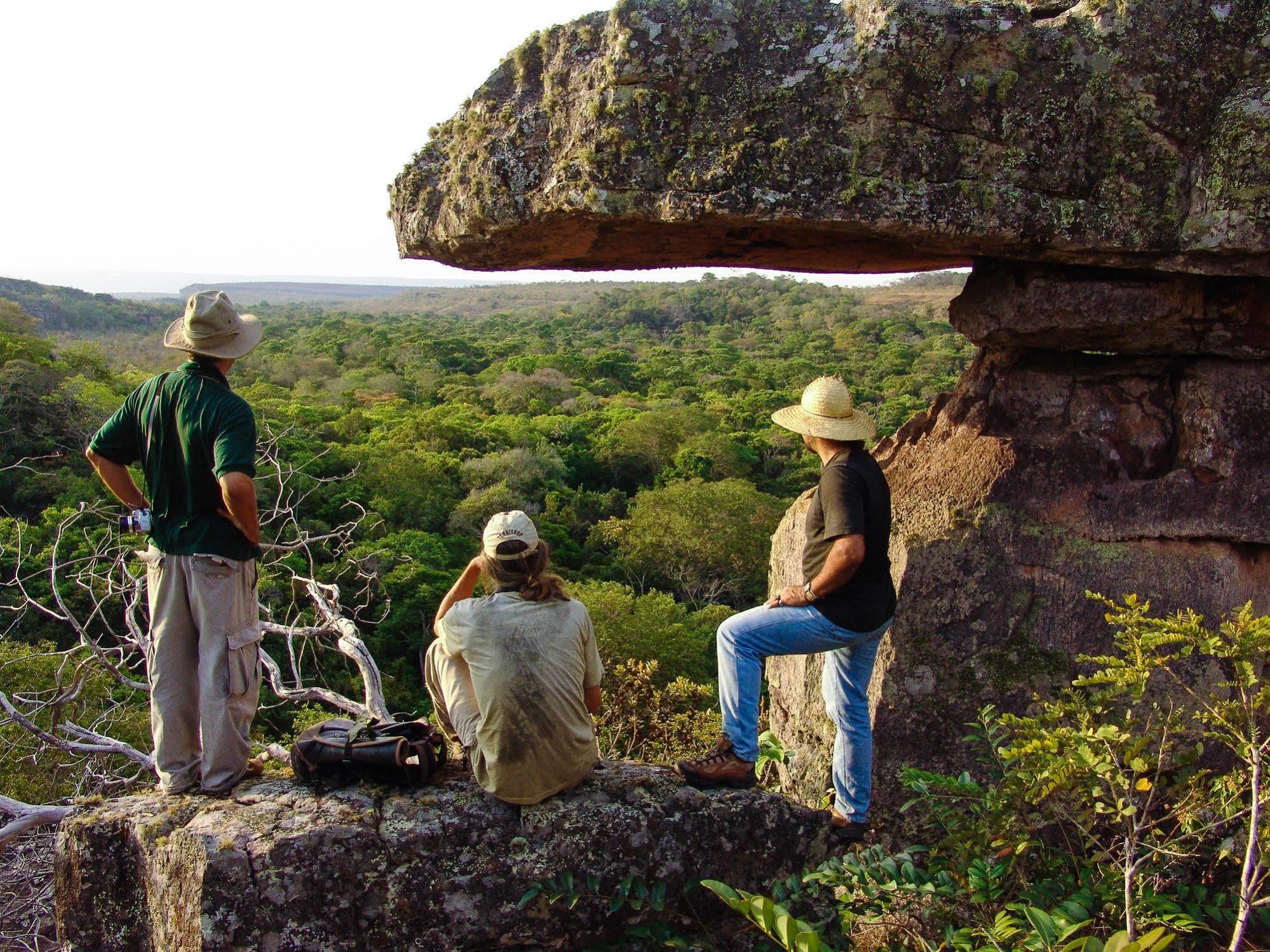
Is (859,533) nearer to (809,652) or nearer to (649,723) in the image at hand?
(809,652)

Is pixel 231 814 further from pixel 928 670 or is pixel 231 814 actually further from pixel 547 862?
pixel 928 670

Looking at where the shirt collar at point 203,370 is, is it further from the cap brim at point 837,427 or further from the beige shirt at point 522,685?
the cap brim at point 837,427

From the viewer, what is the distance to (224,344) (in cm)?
364

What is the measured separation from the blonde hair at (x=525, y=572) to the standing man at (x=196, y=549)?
31.7 inches

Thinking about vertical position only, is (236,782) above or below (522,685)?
below

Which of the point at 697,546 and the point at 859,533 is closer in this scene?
the point at 859,533

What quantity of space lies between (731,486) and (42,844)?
21.0 m

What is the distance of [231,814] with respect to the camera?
346 cm

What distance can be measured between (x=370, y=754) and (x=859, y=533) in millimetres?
1797

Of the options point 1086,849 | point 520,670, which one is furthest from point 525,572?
point 1086,849

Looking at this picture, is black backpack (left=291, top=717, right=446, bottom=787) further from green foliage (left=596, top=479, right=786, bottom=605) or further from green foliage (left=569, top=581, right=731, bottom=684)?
green foliage (left=596, top=479, right=786, bottom=605)

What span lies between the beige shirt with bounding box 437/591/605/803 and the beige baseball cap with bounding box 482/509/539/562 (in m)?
0.14

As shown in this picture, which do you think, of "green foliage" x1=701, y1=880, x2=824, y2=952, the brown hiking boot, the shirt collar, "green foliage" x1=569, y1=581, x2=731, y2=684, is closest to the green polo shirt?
the shirt collar

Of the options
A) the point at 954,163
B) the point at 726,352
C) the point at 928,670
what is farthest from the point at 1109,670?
the point at 726,352
